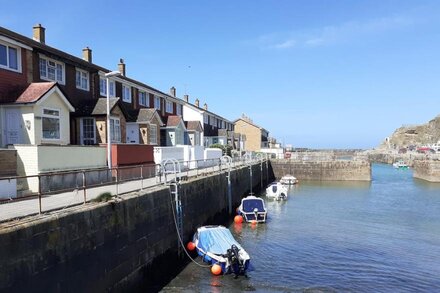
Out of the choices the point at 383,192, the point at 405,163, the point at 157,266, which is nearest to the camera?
the point at 157,266

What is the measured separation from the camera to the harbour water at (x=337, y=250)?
16.1 m

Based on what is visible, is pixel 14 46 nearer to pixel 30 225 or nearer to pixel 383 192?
pixel 30 225

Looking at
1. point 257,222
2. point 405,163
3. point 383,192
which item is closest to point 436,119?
point 405,163

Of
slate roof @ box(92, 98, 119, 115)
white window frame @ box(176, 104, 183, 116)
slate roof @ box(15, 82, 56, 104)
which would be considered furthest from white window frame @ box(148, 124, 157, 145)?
white window frame @ box(176, 104, 183, 116)

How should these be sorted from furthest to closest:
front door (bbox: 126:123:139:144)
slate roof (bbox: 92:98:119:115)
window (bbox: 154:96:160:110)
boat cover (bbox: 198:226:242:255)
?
window (bbox: 154:96:160:110) < front door (bbox: 126:123:139:144) < slate roof (bbox: 92:98:119:115) < boat cover (bbox: 198:226:242:255)

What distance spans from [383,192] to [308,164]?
17.5m

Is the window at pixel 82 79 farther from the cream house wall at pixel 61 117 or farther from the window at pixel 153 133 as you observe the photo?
the window at pixel 153 133

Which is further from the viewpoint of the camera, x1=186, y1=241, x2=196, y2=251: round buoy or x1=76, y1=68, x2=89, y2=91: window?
x1=76, y1=68, x2=89, y2=91: window

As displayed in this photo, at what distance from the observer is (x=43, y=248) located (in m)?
9.41

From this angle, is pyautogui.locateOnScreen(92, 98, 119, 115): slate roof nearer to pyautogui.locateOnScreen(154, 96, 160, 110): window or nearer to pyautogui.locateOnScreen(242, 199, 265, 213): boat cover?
pyautogui.locateOnScreen(242, 199, 265, 213): boat cover

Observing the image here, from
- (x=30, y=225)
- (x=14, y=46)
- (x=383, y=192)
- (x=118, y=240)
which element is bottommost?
(x=383, y=192)

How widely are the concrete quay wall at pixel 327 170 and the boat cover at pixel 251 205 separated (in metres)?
37.9

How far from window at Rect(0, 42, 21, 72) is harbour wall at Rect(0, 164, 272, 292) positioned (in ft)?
32.9

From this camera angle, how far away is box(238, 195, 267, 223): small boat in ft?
91.8
